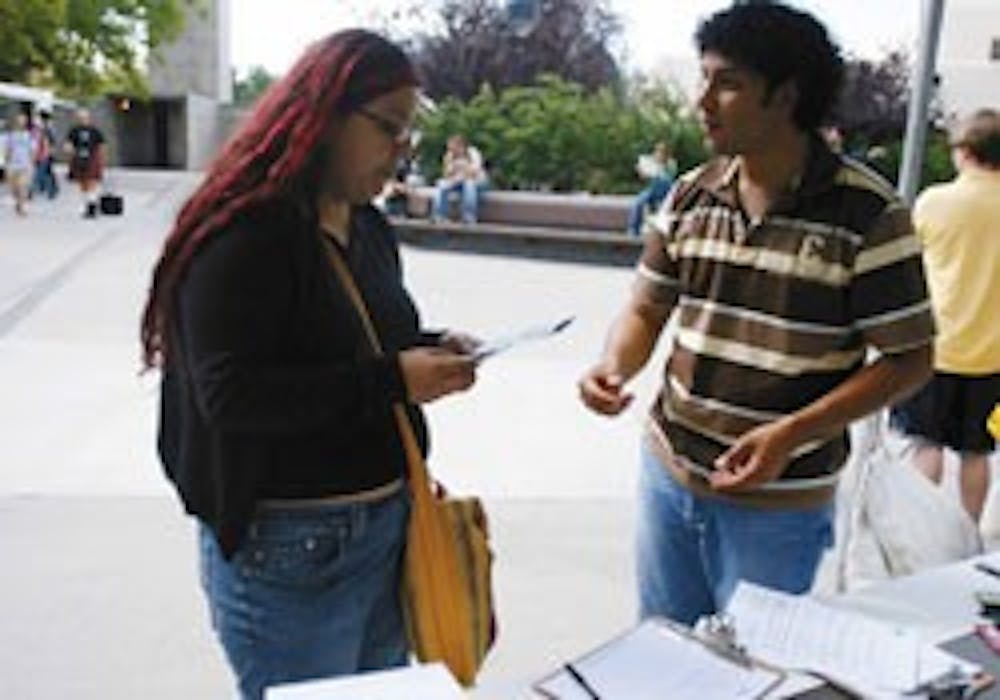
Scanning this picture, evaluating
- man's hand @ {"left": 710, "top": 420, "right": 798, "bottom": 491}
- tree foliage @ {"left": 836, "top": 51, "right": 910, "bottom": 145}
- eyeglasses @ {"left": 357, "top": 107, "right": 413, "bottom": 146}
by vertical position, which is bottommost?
man's hand @ {"left": 710, "top": 420, "right": 798, "bottom": 491}

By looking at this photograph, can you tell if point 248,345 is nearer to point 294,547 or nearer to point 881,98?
point 294,547

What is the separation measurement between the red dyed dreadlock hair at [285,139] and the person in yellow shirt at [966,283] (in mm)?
2786

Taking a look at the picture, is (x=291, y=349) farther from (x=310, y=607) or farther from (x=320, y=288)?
(x=310, y=607)

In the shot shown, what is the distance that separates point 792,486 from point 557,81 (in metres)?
18.2

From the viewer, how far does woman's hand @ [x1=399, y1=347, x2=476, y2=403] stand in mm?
1743

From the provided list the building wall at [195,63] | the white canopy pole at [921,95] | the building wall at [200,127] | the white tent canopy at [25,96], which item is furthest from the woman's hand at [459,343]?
A: the building wall at [195,63]

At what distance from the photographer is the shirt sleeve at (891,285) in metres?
1.95

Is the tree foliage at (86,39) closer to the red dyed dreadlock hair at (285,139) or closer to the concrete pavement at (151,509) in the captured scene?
the concrete pavement at (151,509)

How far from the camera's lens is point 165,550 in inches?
162

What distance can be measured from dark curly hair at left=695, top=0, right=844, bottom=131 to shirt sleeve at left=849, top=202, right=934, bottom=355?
0.25 m

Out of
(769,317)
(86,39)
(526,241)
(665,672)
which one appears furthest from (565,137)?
(86,39)

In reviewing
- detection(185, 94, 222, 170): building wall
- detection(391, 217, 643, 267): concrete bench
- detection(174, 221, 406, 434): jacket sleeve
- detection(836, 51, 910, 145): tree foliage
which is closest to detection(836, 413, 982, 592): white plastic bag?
detection(174, 221, 406, 434): jacket sleeve

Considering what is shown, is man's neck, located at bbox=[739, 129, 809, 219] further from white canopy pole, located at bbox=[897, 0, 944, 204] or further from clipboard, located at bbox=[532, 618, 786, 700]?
white canopy pole, located at bbox=[897, 0, 944, 204]

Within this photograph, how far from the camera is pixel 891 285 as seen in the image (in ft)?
6.40
